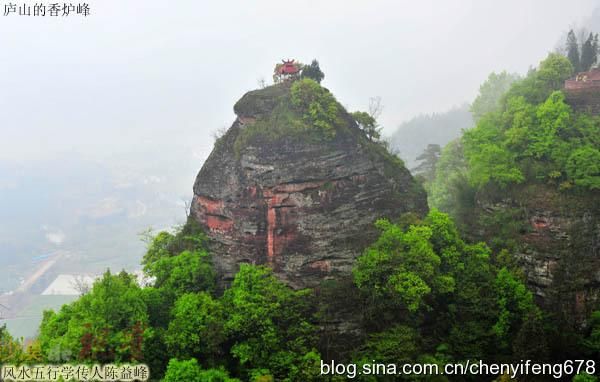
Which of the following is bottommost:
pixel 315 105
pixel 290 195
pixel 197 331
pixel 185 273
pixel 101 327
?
pixel 197 331

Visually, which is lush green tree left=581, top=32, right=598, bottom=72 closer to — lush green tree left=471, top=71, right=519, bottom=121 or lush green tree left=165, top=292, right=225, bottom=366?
lush green tree left=471, top=71, right=519, bottom=121

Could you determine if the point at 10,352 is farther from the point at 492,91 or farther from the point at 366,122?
the point at 492,91

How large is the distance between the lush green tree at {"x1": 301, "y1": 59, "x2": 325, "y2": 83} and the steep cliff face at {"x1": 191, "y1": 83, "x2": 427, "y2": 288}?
152 inches

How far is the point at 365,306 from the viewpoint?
2770cm

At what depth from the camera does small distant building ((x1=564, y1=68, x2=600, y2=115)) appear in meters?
35.8

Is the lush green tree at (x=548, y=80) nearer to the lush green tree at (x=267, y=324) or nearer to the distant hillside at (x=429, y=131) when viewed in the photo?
the lush green tree at (x=267, y=324)

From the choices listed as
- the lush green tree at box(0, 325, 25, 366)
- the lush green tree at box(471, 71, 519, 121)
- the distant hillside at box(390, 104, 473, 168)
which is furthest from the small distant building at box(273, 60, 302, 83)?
the distant hillside at box(390, 104, 473, 168)

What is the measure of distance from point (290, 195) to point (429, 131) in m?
128

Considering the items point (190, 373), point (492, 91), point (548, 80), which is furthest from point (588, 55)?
point (190, 373)

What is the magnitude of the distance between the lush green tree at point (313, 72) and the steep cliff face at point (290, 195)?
12.7 ft

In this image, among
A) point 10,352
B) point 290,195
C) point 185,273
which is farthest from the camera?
point 185,273

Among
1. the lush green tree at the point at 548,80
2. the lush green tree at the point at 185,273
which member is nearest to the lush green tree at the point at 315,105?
the lush green tree at the point at 185,273

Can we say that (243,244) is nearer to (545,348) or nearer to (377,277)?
(377,277)

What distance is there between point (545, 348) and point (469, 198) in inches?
605
